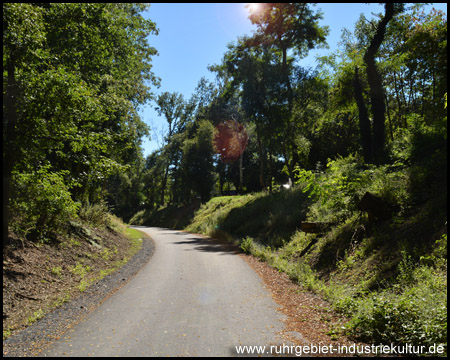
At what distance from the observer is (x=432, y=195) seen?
8312mm

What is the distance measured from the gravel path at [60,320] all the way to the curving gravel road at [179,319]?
24 cm

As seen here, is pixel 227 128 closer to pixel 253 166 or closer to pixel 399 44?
pixel 253 166

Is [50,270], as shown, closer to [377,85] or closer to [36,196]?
[36,196]

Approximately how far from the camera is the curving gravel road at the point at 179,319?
4789 mm

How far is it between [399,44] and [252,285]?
1032 inches

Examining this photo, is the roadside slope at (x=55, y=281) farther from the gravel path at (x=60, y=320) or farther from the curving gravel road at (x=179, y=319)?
the curving gravel road at (x=179, y=319)

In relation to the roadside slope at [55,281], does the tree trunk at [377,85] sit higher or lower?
higher

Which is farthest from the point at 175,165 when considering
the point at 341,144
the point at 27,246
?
the point at 27,246

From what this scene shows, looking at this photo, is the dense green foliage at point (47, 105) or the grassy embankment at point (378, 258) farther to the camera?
the dense green foliage at point (47, 105)

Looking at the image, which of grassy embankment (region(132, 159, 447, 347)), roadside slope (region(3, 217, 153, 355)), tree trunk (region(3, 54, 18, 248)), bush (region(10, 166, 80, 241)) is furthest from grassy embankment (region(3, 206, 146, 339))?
grassy embankment (region(132, 159, 447, 347))

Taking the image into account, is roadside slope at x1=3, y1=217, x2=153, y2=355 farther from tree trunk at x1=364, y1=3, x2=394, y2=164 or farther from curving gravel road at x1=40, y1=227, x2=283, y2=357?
tree trunk at x1=364, y1=3, x2=394, y2=164

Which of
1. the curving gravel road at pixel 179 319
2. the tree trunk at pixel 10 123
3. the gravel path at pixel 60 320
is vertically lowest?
the gravel path at pixel 60 320

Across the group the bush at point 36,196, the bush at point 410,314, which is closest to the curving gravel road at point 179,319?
the bush at point 410,314

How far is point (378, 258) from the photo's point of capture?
24.5 ft
